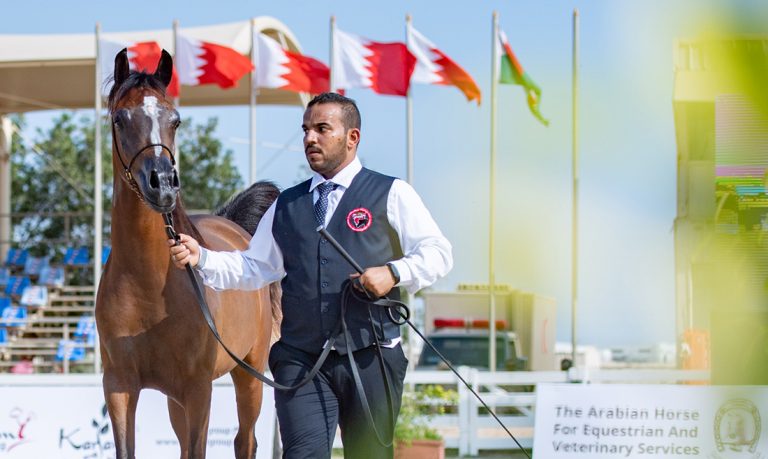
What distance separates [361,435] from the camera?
11.2ft

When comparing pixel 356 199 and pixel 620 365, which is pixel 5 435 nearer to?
pixel 356 199

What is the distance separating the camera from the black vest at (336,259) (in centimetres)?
338

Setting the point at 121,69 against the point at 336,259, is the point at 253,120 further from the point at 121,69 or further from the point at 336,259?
the point at 336,259

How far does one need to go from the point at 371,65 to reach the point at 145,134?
13.5 metres

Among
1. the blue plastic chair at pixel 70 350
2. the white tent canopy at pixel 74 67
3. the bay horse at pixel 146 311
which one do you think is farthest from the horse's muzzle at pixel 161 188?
the blue plastic chair at pixel 70 350

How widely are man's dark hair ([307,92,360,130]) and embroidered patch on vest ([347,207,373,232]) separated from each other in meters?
0.28

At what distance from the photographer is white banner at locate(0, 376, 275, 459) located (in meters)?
7.36

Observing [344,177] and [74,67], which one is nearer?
[344,177]

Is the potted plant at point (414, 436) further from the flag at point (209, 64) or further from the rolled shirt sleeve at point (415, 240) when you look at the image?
the flag at point (209, 64)

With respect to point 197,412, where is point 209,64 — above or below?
above

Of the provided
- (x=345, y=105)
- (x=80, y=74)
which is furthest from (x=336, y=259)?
(x=80, y=74)

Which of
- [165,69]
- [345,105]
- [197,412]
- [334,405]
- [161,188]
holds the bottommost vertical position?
[197,412]

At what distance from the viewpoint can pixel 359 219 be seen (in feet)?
11.1

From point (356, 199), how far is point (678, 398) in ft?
14.9
